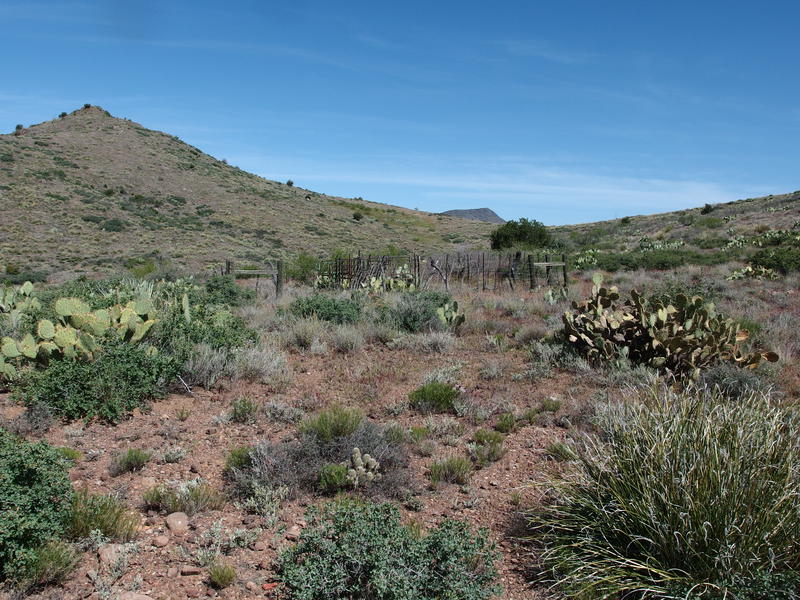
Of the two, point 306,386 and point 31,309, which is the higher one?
point 31,309

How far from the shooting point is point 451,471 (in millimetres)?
4711

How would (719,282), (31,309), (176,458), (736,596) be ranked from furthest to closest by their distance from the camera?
1. (719,282)
2. (31,309)
3. (176,458)
4. (736,596)

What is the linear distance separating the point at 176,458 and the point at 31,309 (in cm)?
625

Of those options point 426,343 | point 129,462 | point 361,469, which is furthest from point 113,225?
point 361,469

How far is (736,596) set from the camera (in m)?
2.74

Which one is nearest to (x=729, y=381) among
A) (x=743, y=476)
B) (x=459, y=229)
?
(x=743, y=476)

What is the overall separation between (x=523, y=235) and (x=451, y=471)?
26.4 m

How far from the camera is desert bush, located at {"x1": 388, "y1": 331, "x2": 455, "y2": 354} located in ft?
29.3

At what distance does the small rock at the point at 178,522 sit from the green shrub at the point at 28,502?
651 millimetres

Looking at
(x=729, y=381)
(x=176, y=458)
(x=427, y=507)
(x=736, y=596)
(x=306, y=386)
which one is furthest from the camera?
(x=306, y=386)

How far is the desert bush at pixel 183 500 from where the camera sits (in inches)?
161

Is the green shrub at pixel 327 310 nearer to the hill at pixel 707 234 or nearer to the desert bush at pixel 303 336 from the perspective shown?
the desert bush at pixel 303 336

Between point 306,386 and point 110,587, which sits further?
point 306,386

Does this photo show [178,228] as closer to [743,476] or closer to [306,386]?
[306,386]
